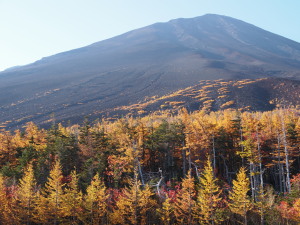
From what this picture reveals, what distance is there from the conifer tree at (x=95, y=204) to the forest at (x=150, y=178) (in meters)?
0.10

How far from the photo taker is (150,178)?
107 ft

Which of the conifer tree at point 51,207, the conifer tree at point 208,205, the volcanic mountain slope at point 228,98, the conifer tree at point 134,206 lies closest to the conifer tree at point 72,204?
the conifer tree at point 51,207

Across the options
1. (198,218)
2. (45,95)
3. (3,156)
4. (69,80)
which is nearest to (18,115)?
(45,95)

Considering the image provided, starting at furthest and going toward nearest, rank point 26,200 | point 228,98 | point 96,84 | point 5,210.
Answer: point 96,84, point 228,98, point 26,200, point 5,210

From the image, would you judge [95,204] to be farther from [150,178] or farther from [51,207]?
[150,178]

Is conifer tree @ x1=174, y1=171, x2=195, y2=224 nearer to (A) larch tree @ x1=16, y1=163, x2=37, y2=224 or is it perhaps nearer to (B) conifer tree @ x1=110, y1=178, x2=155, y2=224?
(B) conifer tree @ x1=110, y1=178, x2=155, y2=224

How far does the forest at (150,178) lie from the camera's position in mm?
25984

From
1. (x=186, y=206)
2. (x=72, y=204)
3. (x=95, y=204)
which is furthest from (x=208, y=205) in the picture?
(x=72, y=204)

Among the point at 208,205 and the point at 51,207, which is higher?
the point at 51,207

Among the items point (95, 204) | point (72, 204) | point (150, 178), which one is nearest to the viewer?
point (72, 204)

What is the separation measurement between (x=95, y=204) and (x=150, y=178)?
25.9ft

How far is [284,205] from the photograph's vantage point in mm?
25344

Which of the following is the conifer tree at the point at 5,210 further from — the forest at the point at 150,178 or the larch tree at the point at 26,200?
the larch tree at the point at 26,200

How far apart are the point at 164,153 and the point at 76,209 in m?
14.7
